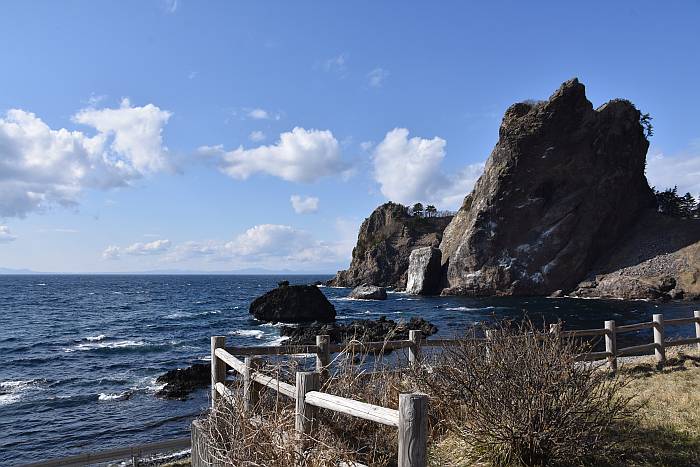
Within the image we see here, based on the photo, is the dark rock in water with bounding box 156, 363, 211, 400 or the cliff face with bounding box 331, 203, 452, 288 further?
the cliff face with bounding box 331, 203, 452, 288

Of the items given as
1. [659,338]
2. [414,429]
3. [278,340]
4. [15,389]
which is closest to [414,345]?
[414,429]

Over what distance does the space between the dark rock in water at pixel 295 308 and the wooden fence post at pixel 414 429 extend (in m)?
44.5

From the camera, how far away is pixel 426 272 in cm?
7806

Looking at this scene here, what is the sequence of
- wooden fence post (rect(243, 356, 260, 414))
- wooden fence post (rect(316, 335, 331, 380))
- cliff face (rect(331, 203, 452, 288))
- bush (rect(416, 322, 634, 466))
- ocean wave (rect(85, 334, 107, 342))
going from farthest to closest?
1. cliff face (rect(331, 203, 452, 288))
2. ocean wave (rect(85, 334, 107, 342))
3. wooden fence post (rect(316, 335, 331, 380))
4. wooden fence post (rect(243, 356, 260, 414))
5. bush (rect(416, 322, 634, 466))

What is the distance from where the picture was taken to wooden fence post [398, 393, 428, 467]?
10.7 feet

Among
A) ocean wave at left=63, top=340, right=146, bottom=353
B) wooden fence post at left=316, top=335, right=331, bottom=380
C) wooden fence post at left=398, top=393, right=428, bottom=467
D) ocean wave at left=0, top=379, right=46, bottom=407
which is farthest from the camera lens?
ocean wave at left=63, top=340, right=146, bottom=353

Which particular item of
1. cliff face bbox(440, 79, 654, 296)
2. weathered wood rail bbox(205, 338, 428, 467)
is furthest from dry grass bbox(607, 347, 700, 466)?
cliff face bbox(440, 79, 654, 296)

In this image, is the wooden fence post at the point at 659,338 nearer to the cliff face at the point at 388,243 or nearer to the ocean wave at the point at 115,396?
the ocean wave at the point at 115,396

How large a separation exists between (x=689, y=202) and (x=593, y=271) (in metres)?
40.1

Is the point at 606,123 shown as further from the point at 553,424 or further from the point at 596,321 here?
the point at 553,424

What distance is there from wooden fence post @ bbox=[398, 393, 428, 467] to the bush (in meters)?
2.20

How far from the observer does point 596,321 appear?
38.5m

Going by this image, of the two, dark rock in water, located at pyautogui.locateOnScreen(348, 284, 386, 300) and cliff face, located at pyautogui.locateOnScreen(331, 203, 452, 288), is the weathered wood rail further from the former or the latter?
cliff face, located at pyautogui.locateOnScreen(331, 203, 452, 288)

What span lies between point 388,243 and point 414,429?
10597cm
